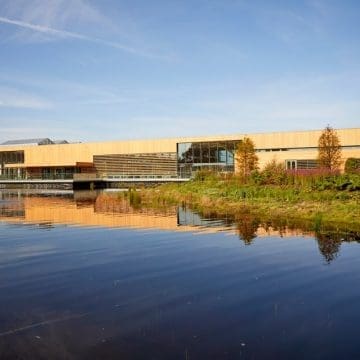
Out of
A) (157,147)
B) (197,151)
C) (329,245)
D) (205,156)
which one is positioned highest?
(157,147)

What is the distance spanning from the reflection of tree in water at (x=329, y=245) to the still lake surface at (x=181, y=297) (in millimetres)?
34

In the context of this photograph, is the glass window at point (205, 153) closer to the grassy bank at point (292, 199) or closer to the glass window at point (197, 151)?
the glass window at point (197, 151)

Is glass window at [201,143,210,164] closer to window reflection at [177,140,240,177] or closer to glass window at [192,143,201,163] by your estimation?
window reflection at [177,140,240,177]

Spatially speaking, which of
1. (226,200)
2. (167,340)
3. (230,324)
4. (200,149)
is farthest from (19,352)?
(200,149)

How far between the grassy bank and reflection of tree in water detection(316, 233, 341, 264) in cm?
194

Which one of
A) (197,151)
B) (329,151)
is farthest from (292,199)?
(197,151)

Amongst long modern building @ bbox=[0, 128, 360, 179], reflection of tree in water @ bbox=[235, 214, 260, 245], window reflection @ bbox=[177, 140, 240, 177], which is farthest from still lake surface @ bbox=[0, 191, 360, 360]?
window reflection @ bbox=[177, 140, 240, 177]

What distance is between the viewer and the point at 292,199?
26.3 m

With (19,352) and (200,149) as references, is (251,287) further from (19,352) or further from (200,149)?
(200,149)

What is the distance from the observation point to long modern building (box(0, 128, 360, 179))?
58.7 metres

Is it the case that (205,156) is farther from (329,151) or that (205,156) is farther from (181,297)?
(181,297)

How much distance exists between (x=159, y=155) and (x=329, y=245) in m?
56.9

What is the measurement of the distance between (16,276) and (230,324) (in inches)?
228

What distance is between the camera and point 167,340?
23.4 feet
